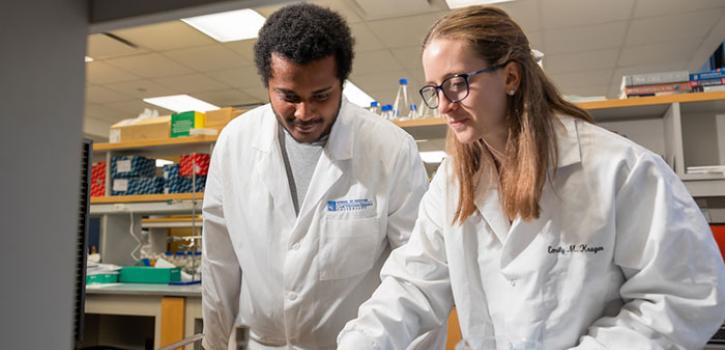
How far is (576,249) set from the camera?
969 millimetres

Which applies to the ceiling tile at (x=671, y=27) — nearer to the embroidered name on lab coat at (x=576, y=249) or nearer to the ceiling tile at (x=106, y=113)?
the embroidered name on lab coat at (x=576, y=249)

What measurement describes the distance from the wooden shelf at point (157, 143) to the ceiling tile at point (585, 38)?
9.77ft

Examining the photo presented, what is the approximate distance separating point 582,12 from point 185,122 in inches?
120

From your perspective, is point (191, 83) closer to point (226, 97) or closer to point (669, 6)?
point (226, 97)

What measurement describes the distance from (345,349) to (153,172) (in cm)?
309

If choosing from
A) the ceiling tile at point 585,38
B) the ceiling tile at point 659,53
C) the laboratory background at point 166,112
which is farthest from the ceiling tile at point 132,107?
the ceiling tile at point 659,53

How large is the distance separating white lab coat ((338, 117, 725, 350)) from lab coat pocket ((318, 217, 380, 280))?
18cm

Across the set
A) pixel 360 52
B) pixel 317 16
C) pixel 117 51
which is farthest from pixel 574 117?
pixel 117 51

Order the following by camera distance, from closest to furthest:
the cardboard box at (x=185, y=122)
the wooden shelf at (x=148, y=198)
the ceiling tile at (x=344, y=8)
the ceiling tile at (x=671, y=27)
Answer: the wooden shelf at (x=148, y=198), the cardboard box at (x=185, y=122), the ceiling tile at (x=344, y=8), the ceiling tile at (x=671, y=27)

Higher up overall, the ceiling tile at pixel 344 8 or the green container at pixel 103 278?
the ceiling tile at pixel 344 8

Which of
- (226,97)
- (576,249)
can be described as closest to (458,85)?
(576,249)

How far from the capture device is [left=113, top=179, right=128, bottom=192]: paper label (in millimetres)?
3521

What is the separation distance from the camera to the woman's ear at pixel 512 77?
103 cm

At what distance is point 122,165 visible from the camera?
11.6 ft
